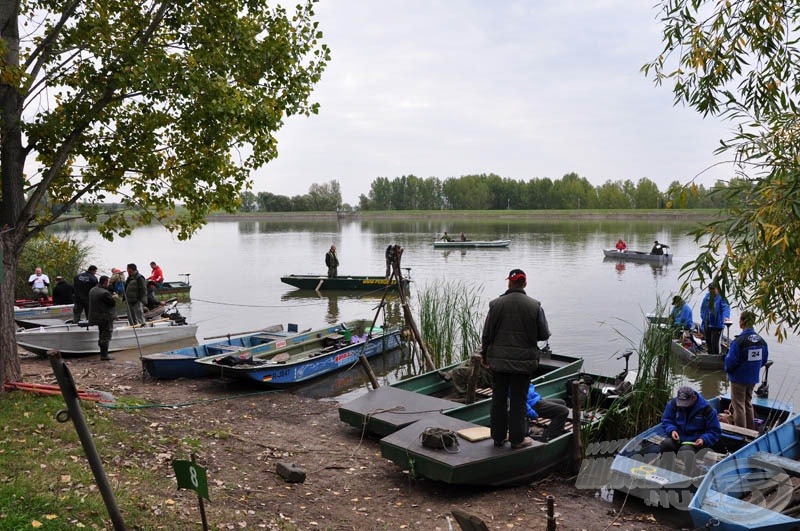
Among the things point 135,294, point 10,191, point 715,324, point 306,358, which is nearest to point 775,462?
point 715,324

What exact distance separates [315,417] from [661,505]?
5.84 meters

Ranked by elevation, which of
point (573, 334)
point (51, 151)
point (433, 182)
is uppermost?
point (433, 182)

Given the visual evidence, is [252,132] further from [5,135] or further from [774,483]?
[774,483]

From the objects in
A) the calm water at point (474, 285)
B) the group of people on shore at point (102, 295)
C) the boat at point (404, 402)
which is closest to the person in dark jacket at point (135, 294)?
the group of people on shore at point (102, 295)

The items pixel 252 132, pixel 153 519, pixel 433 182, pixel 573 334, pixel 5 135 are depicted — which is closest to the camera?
pixel 153 519

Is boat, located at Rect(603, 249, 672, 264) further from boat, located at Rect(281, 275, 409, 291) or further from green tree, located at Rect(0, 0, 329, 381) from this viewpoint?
green tree, located at Rect(0, 0, 329, 381)

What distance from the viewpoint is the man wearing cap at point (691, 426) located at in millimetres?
7848

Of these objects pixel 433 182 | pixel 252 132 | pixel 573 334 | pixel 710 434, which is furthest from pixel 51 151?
pixel 433 182

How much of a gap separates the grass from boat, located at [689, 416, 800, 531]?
530 centimetres

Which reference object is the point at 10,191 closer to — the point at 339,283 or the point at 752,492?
the point at 752,492

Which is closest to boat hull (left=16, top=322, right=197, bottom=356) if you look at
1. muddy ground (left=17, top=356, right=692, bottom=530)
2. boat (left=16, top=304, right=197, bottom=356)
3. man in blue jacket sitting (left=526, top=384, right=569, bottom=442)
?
boat (left=16, top=304, right=197, bottom=356)

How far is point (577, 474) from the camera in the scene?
328 inches

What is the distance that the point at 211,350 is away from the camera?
14.0 m

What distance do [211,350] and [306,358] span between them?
227 centimetres
